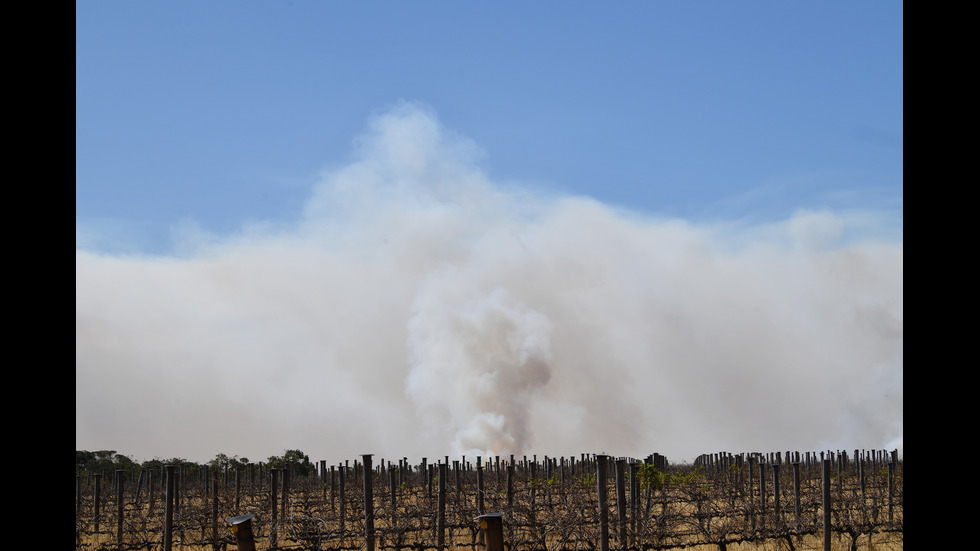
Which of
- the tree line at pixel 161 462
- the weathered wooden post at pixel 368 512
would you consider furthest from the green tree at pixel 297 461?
the weathered wooden post at pixel 368 512

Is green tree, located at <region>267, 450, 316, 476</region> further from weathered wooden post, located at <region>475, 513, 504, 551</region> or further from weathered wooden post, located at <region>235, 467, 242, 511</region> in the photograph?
weathered wooden post, located at <region>475, 513, 504, 551</region>

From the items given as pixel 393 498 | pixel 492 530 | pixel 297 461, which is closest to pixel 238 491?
pixel 393 498

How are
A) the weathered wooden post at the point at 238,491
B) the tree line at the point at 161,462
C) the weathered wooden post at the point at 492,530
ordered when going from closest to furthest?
the weathered wooden post at the point at 492,530, the weathered wooden post at the point at 238,491, the tree line at the point at 161,462

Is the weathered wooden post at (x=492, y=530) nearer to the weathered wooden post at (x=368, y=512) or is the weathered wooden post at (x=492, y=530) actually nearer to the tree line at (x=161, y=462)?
the weathered wooden post at (x=368, y=512)

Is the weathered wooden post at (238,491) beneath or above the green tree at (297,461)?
above

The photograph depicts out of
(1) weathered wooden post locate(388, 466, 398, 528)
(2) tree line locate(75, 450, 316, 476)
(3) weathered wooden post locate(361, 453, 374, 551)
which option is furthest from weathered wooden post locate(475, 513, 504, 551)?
(2) tree line locate(75, 450, 316, 476)

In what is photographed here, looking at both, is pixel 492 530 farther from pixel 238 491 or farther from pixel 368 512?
pixel 238 491

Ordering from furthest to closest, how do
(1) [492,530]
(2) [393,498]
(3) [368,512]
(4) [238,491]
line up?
1. (4) [238,491]
2. (2) [393,498]
3. (3) [368,512]
4. (1) [492,530]

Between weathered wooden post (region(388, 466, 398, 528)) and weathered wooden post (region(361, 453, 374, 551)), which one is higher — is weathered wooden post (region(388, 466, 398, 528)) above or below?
below

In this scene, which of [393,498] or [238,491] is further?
[238,491]

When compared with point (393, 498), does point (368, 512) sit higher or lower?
higher
